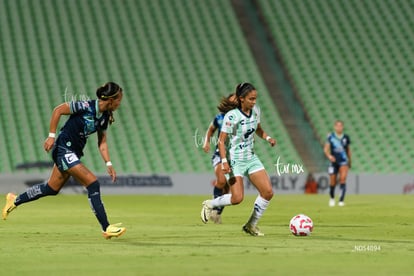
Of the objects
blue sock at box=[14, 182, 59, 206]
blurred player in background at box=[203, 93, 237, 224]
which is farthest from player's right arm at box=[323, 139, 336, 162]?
blue sock at box=[14, 182, 59, 206]

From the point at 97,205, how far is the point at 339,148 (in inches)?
522

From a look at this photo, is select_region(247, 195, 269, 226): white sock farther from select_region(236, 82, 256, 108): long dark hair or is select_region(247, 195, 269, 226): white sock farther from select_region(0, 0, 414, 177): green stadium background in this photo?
select_region(0, 0, 414, 177): green stadium background

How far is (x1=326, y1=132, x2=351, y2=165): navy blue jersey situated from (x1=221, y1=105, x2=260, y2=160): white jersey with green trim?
1117 centimetres

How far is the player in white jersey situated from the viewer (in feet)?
42.5

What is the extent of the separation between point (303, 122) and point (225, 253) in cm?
2485

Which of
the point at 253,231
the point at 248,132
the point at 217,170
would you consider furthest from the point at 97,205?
the point at 217,170

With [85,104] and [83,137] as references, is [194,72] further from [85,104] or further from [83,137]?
[85,104]

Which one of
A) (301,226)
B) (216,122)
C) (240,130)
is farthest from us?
(216,122)

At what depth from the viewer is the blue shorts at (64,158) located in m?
12.1

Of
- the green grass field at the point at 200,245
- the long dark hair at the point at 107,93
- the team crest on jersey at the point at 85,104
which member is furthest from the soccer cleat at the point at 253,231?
the team crest on jersey at the point at 85,104

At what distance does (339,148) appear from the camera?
24.3 meters

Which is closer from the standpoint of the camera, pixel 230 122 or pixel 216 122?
pixel 230 122

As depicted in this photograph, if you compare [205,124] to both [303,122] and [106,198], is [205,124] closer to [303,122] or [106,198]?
[303,122]

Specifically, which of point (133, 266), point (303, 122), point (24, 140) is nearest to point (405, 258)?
point (133, 266)
